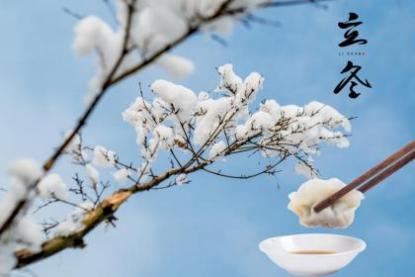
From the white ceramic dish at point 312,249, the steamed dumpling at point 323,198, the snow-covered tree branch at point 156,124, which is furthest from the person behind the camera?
the steamed dumpling at point 323,198

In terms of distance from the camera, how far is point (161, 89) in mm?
3246

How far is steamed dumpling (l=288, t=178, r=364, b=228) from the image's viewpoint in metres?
3.13

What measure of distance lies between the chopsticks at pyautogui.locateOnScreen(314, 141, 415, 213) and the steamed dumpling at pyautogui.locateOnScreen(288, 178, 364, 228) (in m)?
0.03

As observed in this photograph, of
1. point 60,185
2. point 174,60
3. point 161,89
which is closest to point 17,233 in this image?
point 60,185

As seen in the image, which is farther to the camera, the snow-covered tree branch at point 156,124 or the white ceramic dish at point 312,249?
the white ceramic dish at point 312,249

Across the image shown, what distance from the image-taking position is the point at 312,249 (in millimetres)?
3354

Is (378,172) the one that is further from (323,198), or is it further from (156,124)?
(156,124)

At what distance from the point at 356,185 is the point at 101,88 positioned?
6.34 feet

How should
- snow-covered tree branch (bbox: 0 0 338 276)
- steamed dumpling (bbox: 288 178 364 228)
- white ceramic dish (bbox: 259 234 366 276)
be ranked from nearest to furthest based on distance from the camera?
snow-covered tree branch (bbox: 0 0 338 276), white ceramic dish (bbox: 259 234 366 276), steamed dumpling (bbox: 288 178 364 228)

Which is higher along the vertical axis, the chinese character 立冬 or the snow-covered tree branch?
the chinese character 立冬

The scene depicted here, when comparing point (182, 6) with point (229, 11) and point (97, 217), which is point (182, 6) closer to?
point (229, 11)

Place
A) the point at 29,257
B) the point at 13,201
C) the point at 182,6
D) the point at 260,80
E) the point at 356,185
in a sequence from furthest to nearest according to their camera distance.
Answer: the point at 260,80 → the point at 356,185 → the point at 29,257 → the point at 13,201 → the point at 182,6

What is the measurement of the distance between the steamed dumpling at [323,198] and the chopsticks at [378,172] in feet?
0.09

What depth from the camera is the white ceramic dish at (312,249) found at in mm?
2943
